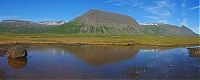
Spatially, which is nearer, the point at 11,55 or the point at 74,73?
the point at 74,73

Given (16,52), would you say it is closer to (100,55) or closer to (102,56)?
(102,56)

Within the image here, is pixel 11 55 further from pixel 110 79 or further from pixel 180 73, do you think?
pixel 180 73

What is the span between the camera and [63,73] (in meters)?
28.3

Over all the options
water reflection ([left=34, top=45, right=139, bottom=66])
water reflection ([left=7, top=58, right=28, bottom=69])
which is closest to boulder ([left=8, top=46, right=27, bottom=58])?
water reflection ([left=7, top=58, right=28, bottom=69])

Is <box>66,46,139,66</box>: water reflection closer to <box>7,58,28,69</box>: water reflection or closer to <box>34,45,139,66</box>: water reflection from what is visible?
<box>34,45,139,66</box>: water reflection

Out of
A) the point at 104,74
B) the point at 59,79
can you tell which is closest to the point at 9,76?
the point at 59,79

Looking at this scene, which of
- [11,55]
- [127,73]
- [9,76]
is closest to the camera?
[9,76]

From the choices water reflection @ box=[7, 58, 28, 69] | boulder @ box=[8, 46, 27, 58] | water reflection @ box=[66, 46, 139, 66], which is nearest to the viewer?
water reflection @ box=[7, 58, 28, 69]

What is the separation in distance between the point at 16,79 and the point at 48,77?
12.9 ft

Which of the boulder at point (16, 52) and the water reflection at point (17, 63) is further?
the boulder at point (16, 52)

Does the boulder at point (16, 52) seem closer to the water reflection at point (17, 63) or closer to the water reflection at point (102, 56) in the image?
the water reflection at point (17, 63)

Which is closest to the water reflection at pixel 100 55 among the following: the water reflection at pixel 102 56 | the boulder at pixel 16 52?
the water reflection at pixel 102 56

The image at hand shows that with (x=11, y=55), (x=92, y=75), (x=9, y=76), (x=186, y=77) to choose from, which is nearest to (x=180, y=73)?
(x=186, y=77)

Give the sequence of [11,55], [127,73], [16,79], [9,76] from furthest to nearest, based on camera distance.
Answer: [11,55] < [127,73] < [9,76] < [16,79]
